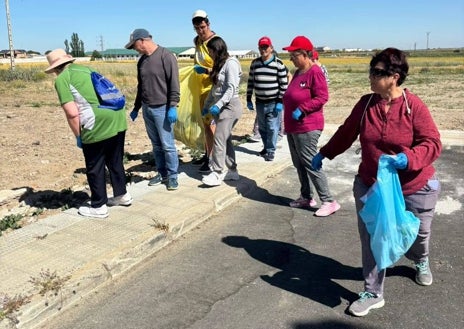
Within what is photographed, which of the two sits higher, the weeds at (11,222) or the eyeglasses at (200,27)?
the eyeglasses at (200,27)

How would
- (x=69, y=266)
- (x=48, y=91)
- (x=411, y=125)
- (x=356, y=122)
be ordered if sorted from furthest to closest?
(x=48, y=91) < (x=69, y=266) < (x=356, y=122) < (x=411, y=125)

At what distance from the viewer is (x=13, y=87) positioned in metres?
22.0

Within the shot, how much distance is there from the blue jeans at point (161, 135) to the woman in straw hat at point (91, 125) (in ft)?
2.13

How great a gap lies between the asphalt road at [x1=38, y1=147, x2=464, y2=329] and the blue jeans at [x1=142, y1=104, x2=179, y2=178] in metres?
0.92

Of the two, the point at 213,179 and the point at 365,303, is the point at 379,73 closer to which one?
the point at 365,303

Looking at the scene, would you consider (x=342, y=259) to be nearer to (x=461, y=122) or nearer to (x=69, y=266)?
(x=69, y=266)

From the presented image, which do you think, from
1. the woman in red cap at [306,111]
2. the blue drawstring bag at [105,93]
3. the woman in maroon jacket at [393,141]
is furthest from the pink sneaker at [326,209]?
the blue drawstring bag at [105,93]

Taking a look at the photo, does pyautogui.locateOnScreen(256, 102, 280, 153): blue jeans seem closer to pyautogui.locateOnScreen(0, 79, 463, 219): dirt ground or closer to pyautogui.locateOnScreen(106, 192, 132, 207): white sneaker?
pyautogui.locateOnScreen(0, 79, 463, 219): dirt ground

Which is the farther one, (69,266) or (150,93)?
(150,93)

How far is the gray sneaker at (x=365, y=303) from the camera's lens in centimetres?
295

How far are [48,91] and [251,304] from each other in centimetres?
1976

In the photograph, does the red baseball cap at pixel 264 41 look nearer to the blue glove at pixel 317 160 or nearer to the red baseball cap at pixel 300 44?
the red baseball cap at pixel 300 44

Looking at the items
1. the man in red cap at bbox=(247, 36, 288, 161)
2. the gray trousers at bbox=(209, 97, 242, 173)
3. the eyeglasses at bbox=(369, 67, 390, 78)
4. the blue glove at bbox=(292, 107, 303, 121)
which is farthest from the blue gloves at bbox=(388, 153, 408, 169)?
A: the man in red cap at bbox=(247, 36, 288, 161)

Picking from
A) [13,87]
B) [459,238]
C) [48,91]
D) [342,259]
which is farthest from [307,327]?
[13,87]
